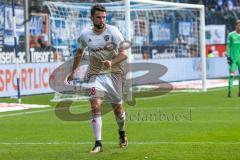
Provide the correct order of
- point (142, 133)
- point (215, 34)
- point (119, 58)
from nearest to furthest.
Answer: point (119, 58) < point (142, 133) < point (215, 34)

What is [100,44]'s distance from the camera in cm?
1130

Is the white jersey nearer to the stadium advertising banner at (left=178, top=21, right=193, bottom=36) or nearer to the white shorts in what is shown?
the white shorts

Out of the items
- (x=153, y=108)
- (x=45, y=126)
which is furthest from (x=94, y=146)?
(x=153, y=108)

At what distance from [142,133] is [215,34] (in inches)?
1101

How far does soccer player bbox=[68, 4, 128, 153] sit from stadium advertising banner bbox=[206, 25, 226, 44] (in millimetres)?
29403

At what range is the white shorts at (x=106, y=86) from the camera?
11.3 metres

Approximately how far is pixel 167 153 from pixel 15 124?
571 centimetres

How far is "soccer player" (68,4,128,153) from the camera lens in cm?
1116

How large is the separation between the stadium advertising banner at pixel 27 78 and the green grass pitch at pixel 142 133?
4.11 metres

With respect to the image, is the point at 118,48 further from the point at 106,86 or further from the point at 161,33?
the point at 161,33

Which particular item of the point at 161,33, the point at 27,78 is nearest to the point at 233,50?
the point at 27,78

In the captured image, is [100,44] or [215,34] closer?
[100,44]

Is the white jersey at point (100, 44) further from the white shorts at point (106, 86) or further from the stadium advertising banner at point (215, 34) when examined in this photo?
the stadium advertising banner at point (215, 34)

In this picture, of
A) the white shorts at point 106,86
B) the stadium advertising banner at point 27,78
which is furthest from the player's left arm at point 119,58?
the stadium advertising banner at point 27,78
